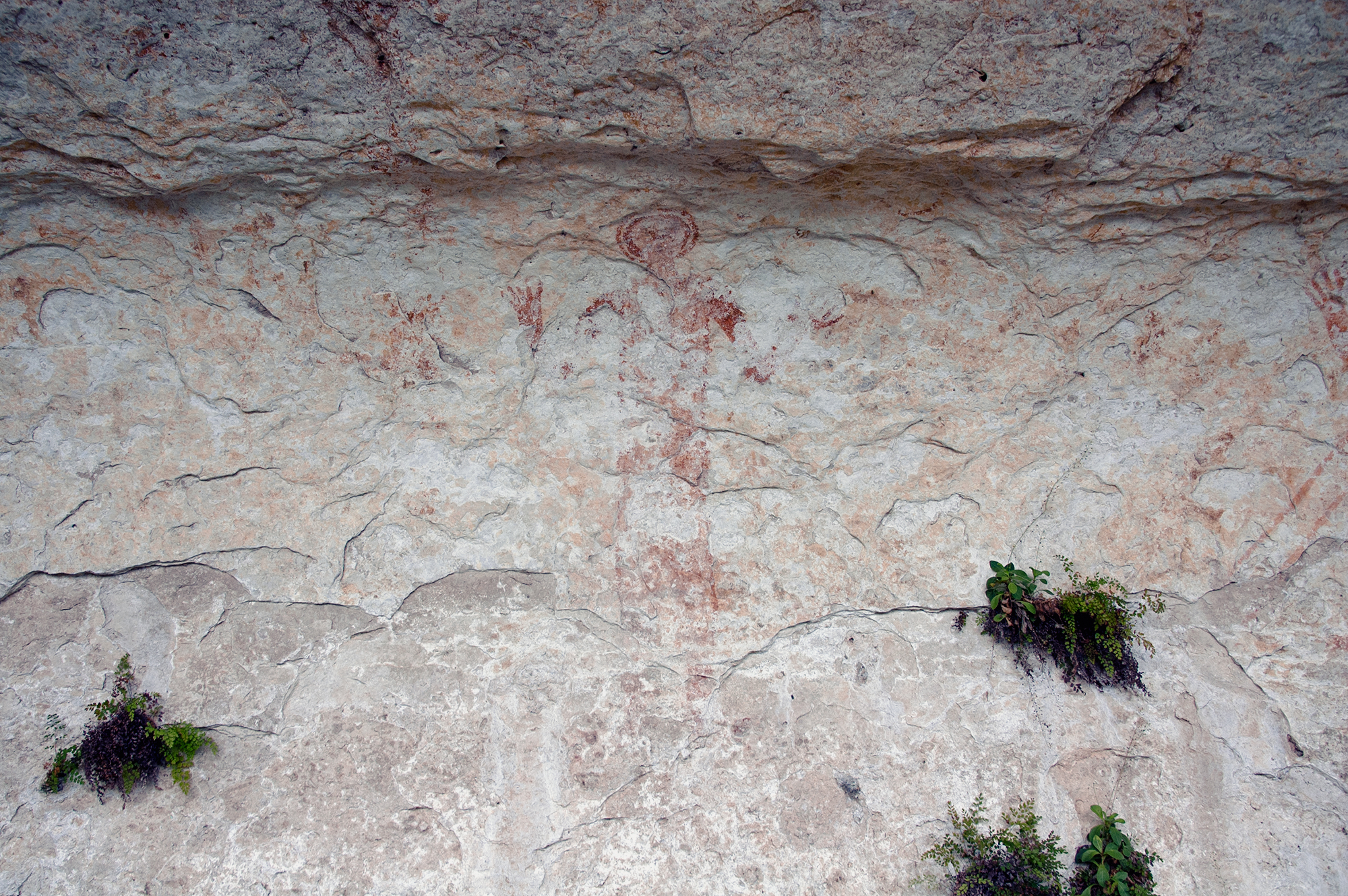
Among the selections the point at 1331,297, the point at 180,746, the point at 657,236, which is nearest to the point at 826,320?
the point at 657,236

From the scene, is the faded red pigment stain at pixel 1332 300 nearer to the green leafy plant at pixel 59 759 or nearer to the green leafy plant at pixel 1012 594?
the green leafy plant at pixel 1012 594

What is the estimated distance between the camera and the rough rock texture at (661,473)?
8.91 feet

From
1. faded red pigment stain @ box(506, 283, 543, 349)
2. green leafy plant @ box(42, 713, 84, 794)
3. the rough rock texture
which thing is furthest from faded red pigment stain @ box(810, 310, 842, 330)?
green leafy plant @ box(42, 713, 84, 794)

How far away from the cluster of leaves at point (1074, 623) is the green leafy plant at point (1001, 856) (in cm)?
63

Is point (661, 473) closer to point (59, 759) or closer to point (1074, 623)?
point (1074, 623)

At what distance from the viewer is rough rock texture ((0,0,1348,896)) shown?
2715 millimetres

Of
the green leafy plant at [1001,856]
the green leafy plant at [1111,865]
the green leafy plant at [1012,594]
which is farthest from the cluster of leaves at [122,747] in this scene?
the green leafy plant at [1111,865]

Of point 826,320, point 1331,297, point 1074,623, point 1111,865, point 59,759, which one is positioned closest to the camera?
point 59,759

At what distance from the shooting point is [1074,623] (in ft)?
10.4

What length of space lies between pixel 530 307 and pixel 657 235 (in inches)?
25.3

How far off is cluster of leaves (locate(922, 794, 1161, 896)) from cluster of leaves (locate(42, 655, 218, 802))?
2.98 metres

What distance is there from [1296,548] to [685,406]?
9.01 ft

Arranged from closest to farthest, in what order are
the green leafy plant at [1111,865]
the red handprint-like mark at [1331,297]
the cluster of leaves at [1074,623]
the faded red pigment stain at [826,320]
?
the green leafy plant at [1111,865] → the red handprint-like mark at [1331,297] → the cluster of leaves at [1074,623] → the faded red pigment stain at [826,320]

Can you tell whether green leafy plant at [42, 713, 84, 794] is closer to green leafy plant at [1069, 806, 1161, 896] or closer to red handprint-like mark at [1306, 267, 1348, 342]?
green leafy plant at [1069, 806, 1161, 896]
